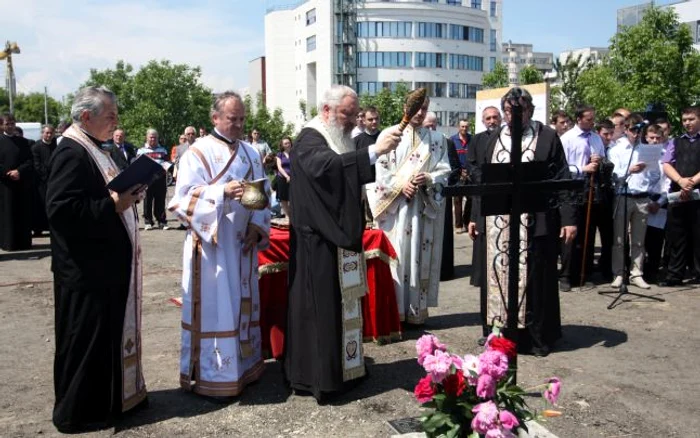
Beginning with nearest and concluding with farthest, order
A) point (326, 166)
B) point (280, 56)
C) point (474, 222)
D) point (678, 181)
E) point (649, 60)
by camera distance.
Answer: point (326, 166)
point (474, 222)
point (678, 181)
point (649, 60)
point (280, 56)

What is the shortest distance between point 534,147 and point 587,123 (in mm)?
3247

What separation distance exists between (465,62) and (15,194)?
269ft

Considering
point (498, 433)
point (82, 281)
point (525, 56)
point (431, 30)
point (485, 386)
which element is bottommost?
point (498, 433)

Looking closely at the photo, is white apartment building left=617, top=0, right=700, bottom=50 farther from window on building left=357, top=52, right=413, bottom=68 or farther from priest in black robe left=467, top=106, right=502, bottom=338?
priest in black robe left=467, top=106, right=502, bottom=338

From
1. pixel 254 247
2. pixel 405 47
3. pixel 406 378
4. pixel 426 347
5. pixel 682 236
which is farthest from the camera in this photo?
pixel 405 47

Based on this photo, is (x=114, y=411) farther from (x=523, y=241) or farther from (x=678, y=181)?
(x=678, y=181)

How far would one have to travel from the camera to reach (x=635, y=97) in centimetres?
2294

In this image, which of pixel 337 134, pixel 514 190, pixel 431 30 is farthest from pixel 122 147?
pixel 431 30

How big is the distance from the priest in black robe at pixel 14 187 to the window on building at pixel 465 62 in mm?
80156

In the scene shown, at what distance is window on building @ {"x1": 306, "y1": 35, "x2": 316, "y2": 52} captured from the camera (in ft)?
298

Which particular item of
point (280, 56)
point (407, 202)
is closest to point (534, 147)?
point (407, 202)

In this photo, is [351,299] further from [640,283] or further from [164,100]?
[164,100]

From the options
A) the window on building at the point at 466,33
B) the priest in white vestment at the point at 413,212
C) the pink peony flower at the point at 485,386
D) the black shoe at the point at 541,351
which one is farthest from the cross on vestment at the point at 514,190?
the window on building at the point at 466,33

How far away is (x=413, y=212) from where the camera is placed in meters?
6.79
